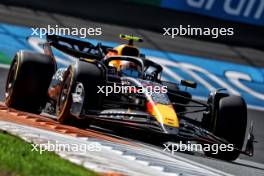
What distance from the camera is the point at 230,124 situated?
11.3 m

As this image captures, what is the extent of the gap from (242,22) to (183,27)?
2.19 metres

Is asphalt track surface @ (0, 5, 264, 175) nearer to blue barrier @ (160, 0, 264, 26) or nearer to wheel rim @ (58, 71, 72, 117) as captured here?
blue barrier @ (160, 0, 264, 26)

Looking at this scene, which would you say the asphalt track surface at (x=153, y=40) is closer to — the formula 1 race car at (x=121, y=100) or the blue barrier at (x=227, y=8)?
the blue barrier at (x=227, y=8)

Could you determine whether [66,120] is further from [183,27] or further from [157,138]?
[183,27]

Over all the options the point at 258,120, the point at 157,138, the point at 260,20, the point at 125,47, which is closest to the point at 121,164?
the point at 157,138

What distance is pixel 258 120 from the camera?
17.8m

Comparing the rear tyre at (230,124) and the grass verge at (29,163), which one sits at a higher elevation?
the rear tyre at (230,124)

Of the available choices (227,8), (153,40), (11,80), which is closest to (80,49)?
(11,80)

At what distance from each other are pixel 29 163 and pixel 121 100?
17.0 ft

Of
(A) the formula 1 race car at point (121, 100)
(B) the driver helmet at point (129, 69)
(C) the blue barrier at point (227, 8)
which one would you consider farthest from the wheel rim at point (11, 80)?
(C) the blue barrier at point (227, 8)

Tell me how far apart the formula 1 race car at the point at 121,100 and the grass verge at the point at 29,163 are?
340cm

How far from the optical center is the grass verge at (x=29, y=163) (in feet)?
19.1

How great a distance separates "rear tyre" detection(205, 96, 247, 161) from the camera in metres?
11.3

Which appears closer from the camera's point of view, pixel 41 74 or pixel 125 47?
pixel 41 74
